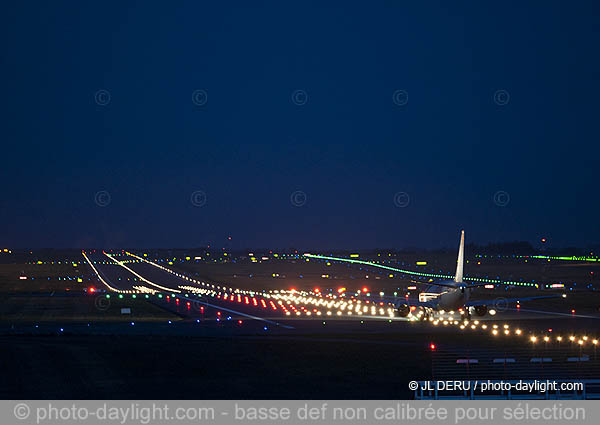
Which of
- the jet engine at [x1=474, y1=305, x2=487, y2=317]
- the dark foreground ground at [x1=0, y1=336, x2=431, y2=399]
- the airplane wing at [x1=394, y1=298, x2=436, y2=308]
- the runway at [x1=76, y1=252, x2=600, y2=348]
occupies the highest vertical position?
the airplane wing at [x1=394, y1=298, x2=436, y2=308]

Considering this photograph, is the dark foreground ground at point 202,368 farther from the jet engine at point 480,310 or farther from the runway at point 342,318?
the jet engine at point 480,310

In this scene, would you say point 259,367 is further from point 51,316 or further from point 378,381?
point 51,316

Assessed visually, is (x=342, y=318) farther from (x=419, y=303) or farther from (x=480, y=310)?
(x=480, y=310)

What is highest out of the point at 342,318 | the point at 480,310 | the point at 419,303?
the point at 419,303

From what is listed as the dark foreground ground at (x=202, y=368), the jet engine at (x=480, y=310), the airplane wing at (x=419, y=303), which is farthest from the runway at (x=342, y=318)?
the dark foreground ground at (x=202, y=368)

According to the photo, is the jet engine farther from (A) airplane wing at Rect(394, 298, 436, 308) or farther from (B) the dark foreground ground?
(B) the dark foreground ground

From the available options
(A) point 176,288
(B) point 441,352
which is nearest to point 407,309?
(B) point 441,352

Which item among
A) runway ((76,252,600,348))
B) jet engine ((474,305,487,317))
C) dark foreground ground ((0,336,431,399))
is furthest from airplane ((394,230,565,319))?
dark foreground ground ((0,336,431,399))

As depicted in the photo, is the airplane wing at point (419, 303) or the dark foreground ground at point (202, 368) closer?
the dark foreground ground at point (202, 368)

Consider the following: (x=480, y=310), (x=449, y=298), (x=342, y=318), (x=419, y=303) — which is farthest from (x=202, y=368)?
(x=480, y=310)

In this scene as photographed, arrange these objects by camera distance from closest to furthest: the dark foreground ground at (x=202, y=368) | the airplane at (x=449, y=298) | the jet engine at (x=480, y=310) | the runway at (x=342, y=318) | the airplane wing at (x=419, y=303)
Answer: the dark foreground ground at (x=202, y=368) < the runway at (x=342, y=318) < the airplane at (x=449, y=298) < the airplane wing at (x=419, y=303) < the jet engine at (x=480, y=310)

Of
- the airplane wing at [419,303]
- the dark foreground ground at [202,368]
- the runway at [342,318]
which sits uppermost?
the airplane wing at [419,303]
